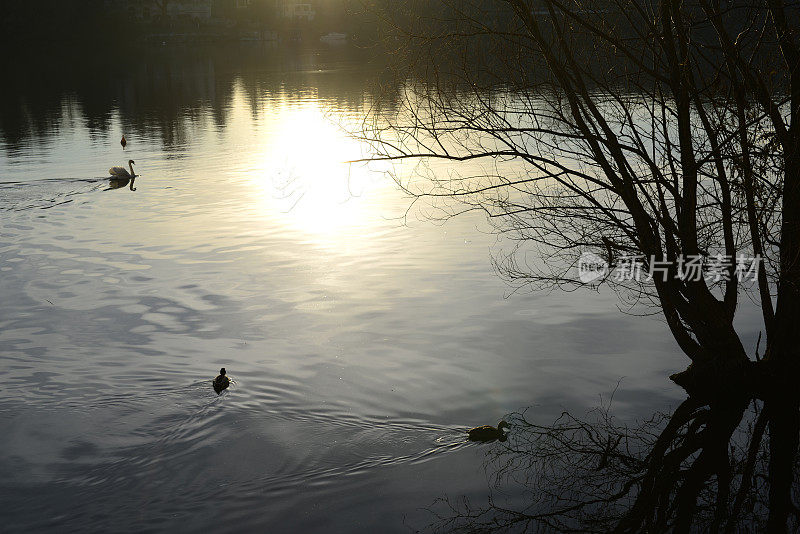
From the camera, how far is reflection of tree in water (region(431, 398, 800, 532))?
330 inches

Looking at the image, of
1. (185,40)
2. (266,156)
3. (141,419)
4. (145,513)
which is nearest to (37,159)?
(266,156)

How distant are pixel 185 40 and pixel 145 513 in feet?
434

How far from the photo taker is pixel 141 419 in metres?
10.2

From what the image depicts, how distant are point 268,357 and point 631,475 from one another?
5.44m

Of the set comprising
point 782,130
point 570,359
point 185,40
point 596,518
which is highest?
point 185,40

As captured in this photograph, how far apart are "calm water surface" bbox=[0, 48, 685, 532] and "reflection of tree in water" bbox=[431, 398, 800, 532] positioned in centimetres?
37

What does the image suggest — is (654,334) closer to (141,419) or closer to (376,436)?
(376,436)

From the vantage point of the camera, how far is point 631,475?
30.2 feet

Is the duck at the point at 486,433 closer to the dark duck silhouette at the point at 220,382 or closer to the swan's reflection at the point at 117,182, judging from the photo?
the dark duck silhouette at the point at 220,382

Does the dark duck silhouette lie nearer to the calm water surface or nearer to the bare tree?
the calm water surface

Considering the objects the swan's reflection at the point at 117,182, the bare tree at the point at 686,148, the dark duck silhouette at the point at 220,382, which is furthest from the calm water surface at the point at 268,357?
the bare tree at the point at 686,148

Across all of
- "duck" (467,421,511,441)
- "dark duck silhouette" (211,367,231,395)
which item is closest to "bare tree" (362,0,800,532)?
"duck" (467,421,511,441)

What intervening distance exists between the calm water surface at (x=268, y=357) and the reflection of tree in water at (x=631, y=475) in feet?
1.22

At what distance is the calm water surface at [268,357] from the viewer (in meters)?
8.77
